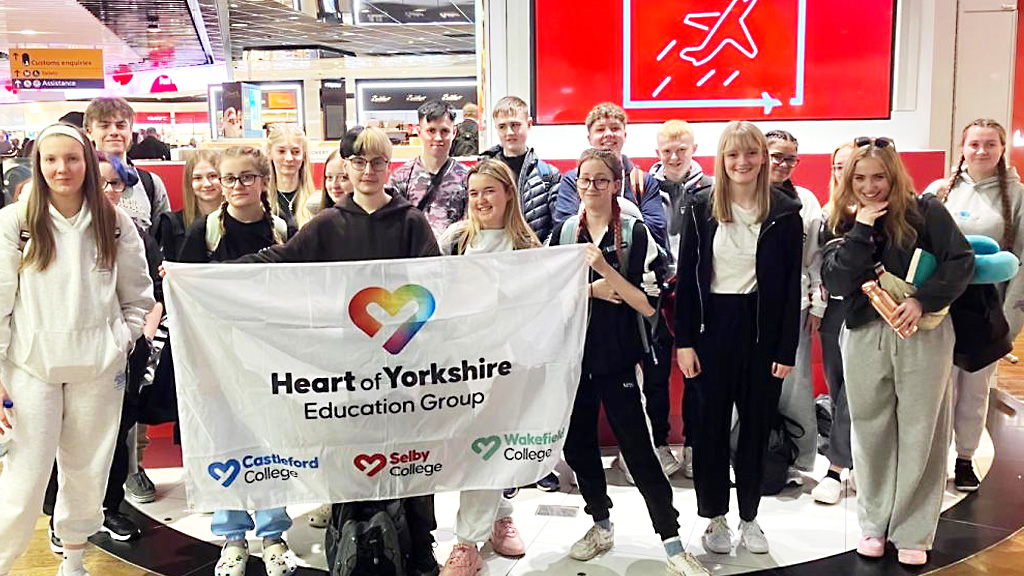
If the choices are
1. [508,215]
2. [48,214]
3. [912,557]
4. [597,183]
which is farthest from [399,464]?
[912,557]

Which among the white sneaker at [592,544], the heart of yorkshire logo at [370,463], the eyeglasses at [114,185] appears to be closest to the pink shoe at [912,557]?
the white sneaker at [592,544]

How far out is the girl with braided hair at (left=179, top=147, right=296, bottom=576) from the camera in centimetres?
318

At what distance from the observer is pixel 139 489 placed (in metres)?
4.07

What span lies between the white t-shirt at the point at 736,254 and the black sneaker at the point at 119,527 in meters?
2.57

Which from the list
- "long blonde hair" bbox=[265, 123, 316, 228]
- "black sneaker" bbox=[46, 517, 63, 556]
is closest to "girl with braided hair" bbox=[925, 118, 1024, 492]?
"long blonde hair" bbox=[265, 123, 316, 228]

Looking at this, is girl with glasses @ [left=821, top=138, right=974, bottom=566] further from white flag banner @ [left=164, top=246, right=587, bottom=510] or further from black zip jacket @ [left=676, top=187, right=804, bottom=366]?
white flag banner @ [left=164, top=246, right=587, bottom=510]

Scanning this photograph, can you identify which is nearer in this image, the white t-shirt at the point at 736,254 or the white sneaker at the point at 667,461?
the white t-shirt at the point at 736,254

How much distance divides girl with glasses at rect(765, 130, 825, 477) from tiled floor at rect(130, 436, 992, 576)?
0.23 meters

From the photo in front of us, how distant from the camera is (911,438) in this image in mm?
3156

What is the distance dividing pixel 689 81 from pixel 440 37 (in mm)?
12241

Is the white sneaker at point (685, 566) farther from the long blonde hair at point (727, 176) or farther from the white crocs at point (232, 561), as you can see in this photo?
the white crocs at point (232, 561)

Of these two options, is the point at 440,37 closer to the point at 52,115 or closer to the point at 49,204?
the point at 52,115

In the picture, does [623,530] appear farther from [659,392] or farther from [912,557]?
[912,557]

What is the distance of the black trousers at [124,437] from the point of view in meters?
3.51
